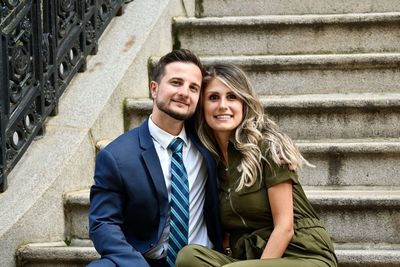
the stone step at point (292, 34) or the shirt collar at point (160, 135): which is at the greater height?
the shirt collar at point (160, 135)

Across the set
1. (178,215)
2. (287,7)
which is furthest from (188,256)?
(287,7)

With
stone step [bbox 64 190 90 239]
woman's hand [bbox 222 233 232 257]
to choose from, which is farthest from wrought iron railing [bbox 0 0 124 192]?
woman's hand [bbox 222 233 232 257]

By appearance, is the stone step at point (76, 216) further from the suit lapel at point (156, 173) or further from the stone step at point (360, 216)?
the stone step at point (360, 216)

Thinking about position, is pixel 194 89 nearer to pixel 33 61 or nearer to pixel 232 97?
pixel 232 97

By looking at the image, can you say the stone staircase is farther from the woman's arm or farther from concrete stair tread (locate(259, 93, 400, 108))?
the woman's arm

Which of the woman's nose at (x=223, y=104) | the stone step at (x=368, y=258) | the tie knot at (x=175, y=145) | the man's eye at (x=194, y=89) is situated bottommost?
the stone step at (x=368, y=258)

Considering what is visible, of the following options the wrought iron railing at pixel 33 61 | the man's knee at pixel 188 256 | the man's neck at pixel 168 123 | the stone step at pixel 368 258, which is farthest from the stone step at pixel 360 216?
the wrought iron railing at pixel 33 61

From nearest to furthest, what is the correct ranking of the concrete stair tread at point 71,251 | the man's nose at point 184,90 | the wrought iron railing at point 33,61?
the man's nose at point 184,90 → the concrete stair tread at point 71,251 → the wrought iron railing at point 33,61

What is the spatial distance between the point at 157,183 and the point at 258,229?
429mm

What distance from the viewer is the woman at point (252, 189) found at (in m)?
3.26

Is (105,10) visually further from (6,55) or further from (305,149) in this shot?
(305,149)

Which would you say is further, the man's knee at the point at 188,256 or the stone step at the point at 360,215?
the stone step at the point at 360,215

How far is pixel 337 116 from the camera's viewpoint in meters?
4.62

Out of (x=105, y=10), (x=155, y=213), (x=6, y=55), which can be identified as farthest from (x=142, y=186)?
(x=105, y=10)
